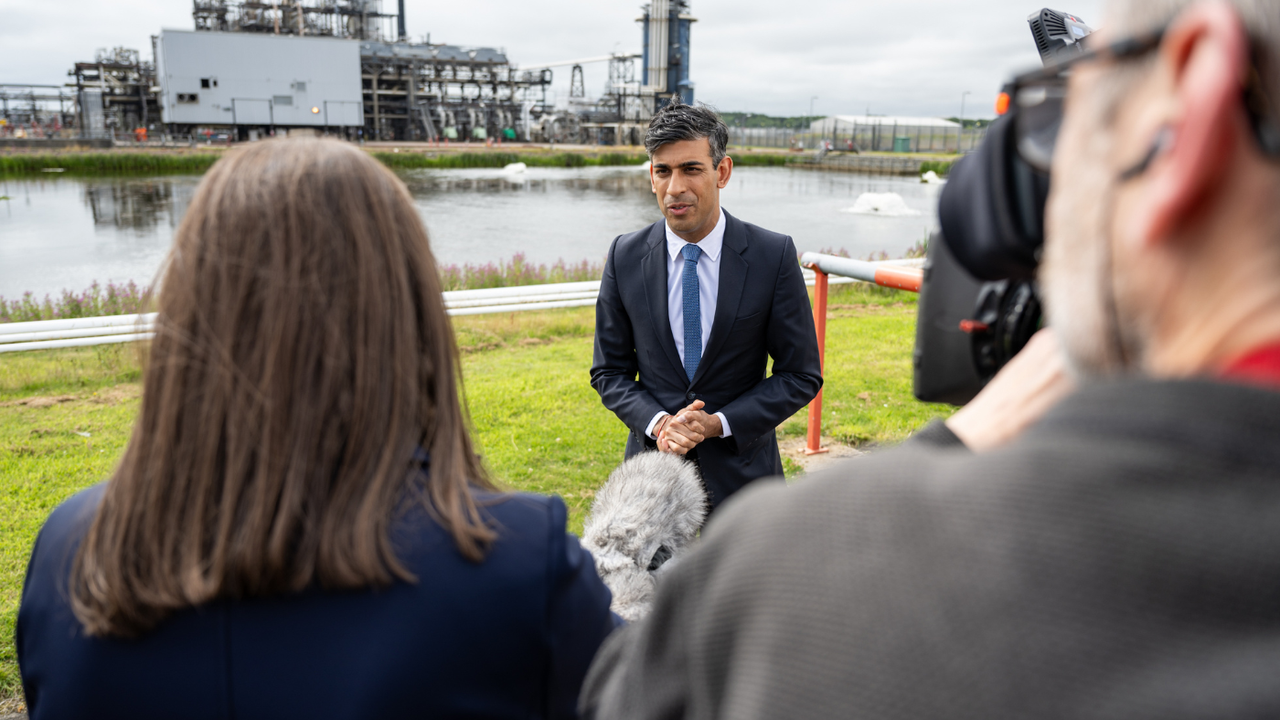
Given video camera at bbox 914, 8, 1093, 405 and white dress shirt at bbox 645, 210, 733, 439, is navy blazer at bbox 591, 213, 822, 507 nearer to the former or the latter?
white dress shirt at bbox 645, 210, 733, 439

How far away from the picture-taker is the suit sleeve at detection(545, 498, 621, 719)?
108 cm

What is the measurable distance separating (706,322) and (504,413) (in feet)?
11.0

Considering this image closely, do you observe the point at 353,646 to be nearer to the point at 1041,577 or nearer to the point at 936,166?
the point at 1041,577

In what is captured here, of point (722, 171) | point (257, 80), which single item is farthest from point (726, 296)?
point (257, 80)

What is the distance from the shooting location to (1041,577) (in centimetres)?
58

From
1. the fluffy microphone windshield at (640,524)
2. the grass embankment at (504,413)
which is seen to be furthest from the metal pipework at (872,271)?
the fluffy microphone windshield at (640,524)

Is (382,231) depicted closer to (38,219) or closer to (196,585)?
(196,585)

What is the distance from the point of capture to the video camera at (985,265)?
0.88 m

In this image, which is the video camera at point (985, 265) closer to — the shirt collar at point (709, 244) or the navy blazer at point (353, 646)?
the navy blazer at point (353, 646)

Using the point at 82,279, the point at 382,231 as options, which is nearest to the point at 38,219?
the point at 82,279

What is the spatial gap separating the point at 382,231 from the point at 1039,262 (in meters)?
0.86

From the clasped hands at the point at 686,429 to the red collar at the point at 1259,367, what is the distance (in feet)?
7.37

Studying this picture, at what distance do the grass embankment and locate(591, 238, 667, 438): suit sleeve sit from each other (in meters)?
1.40

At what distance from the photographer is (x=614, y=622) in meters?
1.21
